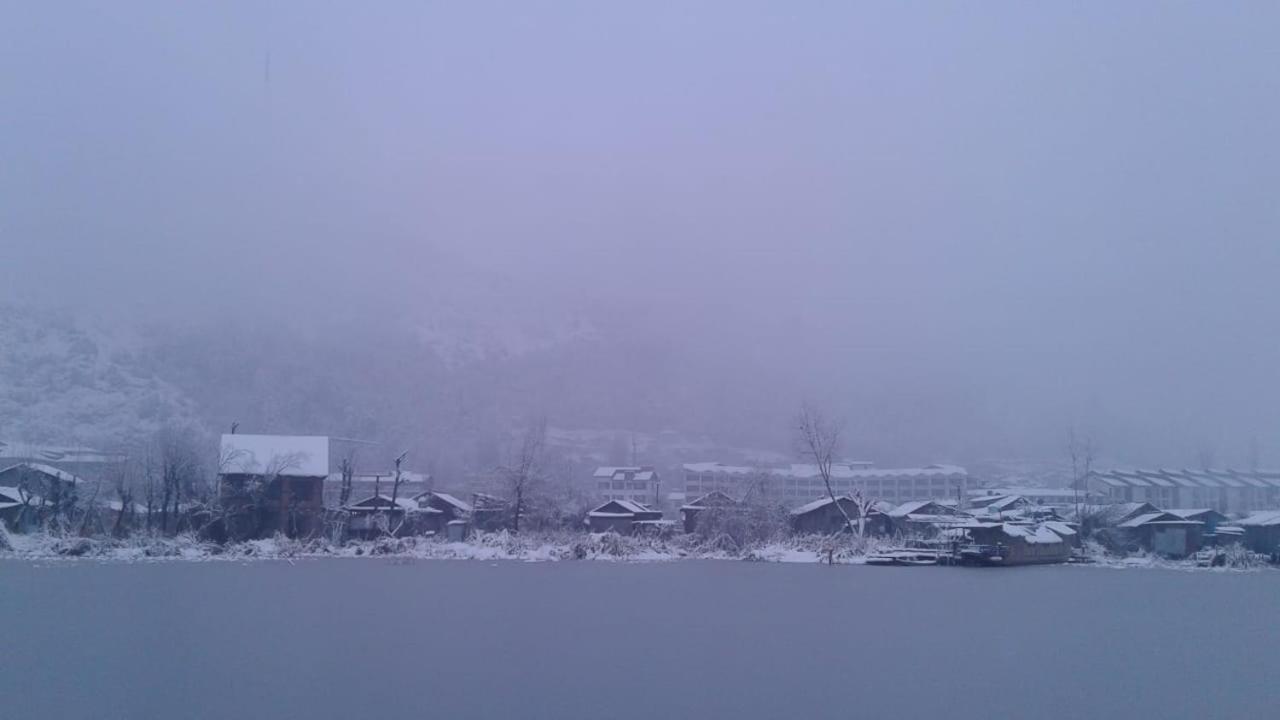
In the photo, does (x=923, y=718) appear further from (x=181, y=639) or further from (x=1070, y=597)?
(x=1070, y=597)

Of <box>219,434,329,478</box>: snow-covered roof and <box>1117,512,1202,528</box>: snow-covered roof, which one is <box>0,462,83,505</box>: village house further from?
<box>1117,512,1202,528</box>: snow-covered roof

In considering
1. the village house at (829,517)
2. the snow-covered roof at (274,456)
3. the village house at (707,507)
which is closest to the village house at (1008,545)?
the village house at (829,517)

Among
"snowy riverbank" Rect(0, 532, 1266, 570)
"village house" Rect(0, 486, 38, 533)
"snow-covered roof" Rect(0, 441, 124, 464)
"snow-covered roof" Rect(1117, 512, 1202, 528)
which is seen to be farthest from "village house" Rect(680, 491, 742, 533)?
"village house" Rect(0, 486, 38, 533)

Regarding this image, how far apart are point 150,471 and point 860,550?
3049 cm

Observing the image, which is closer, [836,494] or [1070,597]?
[1070,597]

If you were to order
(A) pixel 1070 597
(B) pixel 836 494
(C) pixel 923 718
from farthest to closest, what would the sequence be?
(B) pixel 836 494 → (A) pixel 1070 597 → (C) pixel 923 718

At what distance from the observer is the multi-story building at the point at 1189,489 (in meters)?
51.6

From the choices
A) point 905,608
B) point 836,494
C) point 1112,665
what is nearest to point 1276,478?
point 836,494

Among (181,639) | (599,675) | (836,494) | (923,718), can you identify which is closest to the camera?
(923,718)

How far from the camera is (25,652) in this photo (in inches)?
533

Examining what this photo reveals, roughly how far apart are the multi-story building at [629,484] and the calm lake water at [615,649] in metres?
29.8

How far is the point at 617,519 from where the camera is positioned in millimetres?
47219

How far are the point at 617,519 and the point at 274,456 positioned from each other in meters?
16.1

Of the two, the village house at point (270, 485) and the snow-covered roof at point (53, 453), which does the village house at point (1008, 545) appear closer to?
the village house at point (270, 485)
